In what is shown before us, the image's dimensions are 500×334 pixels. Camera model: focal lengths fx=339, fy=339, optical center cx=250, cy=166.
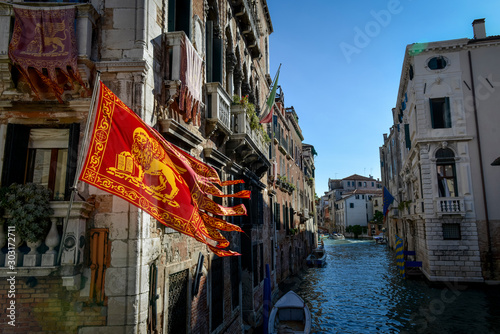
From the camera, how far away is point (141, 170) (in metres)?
4.70

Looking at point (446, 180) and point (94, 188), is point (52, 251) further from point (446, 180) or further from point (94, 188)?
point (446, 180)

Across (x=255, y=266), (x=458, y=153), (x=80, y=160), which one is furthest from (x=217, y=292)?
(x=458, y=153)

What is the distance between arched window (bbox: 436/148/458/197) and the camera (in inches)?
819

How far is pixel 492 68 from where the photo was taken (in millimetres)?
20641

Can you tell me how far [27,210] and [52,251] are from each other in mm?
670

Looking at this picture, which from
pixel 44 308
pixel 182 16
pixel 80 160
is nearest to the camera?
pixel 80 160

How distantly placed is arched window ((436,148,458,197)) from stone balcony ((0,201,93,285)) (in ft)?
69.9

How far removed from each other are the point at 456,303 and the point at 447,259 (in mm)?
3179

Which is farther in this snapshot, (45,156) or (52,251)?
(45,156)

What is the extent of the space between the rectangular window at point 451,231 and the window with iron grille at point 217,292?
53.7 ft

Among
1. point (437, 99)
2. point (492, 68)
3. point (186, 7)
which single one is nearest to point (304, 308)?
point (186, 7)

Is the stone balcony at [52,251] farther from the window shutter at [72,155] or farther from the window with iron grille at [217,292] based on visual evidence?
the window with iron grille at [217,292]

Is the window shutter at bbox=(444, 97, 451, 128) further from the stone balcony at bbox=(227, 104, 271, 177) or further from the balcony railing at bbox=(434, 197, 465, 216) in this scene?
the stone balcony at bbox=(227, 104, 271, 177)

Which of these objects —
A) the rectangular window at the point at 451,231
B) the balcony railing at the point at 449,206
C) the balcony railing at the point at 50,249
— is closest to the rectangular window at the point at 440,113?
the balcony railing at the point at 449,206
